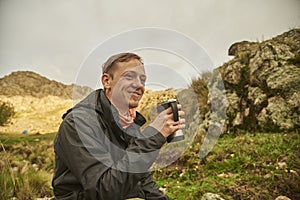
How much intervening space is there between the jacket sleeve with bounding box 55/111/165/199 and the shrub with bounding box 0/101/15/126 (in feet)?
25.6

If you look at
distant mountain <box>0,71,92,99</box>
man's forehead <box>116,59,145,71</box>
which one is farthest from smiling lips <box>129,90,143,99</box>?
distant mountain <box>0,71,92,99</box>

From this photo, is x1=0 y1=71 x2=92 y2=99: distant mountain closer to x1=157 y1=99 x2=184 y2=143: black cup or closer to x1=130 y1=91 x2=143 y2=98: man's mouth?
x1=130 y1=91 x2=143 y2=98: man's mouth

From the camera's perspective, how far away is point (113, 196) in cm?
125

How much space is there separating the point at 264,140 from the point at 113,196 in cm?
340

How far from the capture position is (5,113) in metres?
8.49

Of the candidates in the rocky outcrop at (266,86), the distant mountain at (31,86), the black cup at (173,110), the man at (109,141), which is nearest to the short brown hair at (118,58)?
the man at (109,141)

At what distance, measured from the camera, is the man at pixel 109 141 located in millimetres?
1234

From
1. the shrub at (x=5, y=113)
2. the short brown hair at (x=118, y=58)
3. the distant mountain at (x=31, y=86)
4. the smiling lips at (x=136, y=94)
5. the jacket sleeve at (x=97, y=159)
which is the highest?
the distant mountain at (x=31, y=86)

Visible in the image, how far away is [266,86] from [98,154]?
14.5 ft

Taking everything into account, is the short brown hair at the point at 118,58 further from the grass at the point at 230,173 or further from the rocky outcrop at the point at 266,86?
the rocky outcrop at the point at 266,86

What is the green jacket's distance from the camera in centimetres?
122

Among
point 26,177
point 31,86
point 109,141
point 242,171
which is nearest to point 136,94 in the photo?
point 109,141

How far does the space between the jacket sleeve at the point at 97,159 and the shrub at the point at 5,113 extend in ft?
25.6

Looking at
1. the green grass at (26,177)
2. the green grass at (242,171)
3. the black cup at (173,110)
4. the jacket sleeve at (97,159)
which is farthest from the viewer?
the green grass at (26,177)
